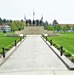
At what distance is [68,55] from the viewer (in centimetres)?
1316

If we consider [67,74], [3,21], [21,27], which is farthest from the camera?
[3,21]

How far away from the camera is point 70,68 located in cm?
945

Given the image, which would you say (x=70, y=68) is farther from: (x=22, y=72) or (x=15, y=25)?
(x=15, y=25)

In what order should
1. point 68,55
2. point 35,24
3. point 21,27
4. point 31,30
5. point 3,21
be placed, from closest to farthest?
point 68,55 < point 31,30 < point 35,24 < point 21,27 < point 3,21

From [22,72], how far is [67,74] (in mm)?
2237

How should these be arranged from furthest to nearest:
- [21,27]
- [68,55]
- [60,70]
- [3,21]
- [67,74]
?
1. [3,21]
2. [21,27]
3. [68,55]
4. [60,70]
5. [67,74]

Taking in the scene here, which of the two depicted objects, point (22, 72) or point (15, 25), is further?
point (15, 25)

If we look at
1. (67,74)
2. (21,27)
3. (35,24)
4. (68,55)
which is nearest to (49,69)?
(67,74)

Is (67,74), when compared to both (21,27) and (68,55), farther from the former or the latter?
(21,27)

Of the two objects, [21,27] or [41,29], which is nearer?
[41,29]

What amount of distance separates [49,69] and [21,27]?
84779mm

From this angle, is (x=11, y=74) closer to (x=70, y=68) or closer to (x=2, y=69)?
(x=2, y=69)

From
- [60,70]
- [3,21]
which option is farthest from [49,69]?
[3,21]

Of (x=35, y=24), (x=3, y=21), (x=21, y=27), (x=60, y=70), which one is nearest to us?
(x=60, y=70)
